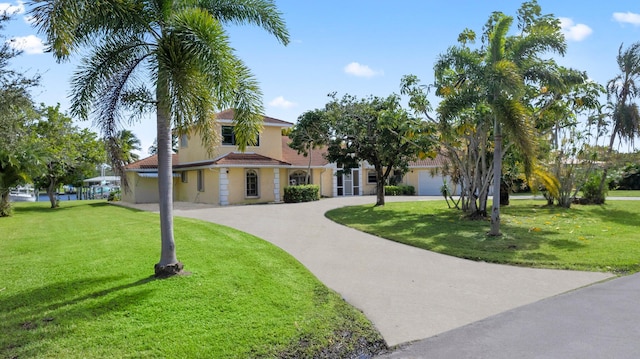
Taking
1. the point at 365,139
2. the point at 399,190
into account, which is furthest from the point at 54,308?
the point at 399,190

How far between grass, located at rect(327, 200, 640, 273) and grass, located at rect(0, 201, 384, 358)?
4.85 metres

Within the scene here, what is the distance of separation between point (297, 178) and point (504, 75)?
2042cm

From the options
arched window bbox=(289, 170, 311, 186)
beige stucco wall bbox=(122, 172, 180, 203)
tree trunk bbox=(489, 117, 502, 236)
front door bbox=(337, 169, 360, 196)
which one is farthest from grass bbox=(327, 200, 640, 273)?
beige stucco wall bbox=(122, 172, 180, 203)

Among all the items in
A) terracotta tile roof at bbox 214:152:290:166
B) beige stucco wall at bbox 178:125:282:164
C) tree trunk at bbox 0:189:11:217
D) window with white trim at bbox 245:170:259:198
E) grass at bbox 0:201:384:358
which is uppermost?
beige stucco wall at bbox 178:125:282:164

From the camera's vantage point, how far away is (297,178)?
98.1 feet

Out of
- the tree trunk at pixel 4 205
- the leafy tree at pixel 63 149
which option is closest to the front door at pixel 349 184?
the leafy tree at pixel 63 149

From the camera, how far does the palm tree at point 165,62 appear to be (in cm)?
605

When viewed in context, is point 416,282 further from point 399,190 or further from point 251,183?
point 399,190

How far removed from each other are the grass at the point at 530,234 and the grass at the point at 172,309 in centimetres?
485

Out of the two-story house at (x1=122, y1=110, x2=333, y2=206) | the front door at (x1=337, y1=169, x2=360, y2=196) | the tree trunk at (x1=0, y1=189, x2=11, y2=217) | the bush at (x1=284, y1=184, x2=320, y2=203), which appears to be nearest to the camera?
the tree trunk at (x1=0, y1=189, x2=11, y2=217)

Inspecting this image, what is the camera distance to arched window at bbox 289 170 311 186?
29498 millimetres

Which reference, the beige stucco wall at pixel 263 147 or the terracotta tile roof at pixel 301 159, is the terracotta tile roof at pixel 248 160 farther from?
the terracotta tile roof at pixel 301 159

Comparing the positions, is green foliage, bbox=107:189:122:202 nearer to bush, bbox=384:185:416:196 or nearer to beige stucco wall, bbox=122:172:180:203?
beige stucco wall, bbox=122:172:180:203

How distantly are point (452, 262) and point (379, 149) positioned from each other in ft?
39.3
